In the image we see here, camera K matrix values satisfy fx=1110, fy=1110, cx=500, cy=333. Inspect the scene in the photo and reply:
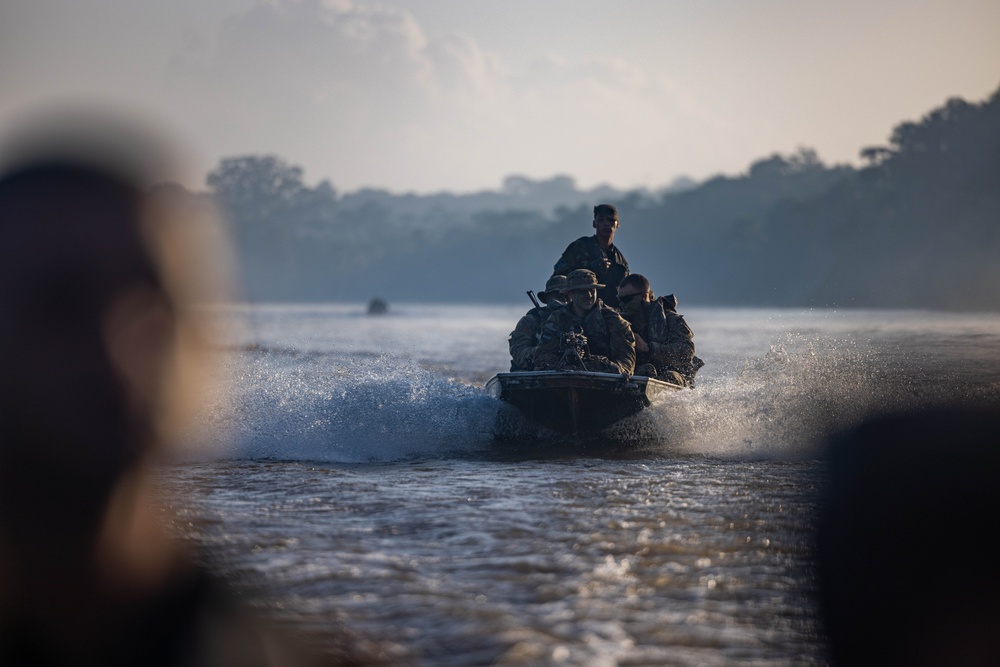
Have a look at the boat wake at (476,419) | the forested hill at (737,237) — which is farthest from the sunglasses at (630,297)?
the forested hill at (737,237)

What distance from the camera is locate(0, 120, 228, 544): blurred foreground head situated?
1154 cm

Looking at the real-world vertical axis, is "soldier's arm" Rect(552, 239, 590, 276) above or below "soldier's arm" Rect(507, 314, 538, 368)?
above

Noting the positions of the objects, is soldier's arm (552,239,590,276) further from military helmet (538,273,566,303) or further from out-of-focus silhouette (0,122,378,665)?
out-of-focus silhouette (0,122,378,665)

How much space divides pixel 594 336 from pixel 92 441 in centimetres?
606

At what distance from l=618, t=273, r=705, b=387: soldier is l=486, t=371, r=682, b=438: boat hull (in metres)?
1.00

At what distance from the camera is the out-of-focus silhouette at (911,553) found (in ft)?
18.2

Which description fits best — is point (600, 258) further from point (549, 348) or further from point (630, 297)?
point (549, 348)

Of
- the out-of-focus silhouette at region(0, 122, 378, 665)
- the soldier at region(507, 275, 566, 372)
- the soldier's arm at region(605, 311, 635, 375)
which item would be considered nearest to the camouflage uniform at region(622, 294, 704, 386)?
the soldier's arm at region(605, 311, 635, 375)

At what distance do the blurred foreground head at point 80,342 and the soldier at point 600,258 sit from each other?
5.19m

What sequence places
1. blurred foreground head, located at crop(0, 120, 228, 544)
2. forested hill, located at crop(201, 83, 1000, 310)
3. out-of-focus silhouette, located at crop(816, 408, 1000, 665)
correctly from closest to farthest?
out-of-focus silhouette, located at crop(816, 408, 1000, 665) → blurred foreground head, located at crop(0, 120, 228, 544) → forested hill, located at crop(201, 83, 1000, 310)

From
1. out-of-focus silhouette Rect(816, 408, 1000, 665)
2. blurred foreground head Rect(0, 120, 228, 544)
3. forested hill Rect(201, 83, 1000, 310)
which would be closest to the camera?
out-of-focus silhouette Rect(816, 408, 1000, 665)

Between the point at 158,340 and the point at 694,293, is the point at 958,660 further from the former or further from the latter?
the point at 694,293

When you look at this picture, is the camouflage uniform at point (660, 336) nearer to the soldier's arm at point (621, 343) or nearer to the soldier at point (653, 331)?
the soldier at point (653, 331)

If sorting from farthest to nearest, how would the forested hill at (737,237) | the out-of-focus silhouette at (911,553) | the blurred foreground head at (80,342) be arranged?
the forested hill at (737,237) < the blurred foreground head at (80,342) < the out-of-focus silhouette at (911,553)
